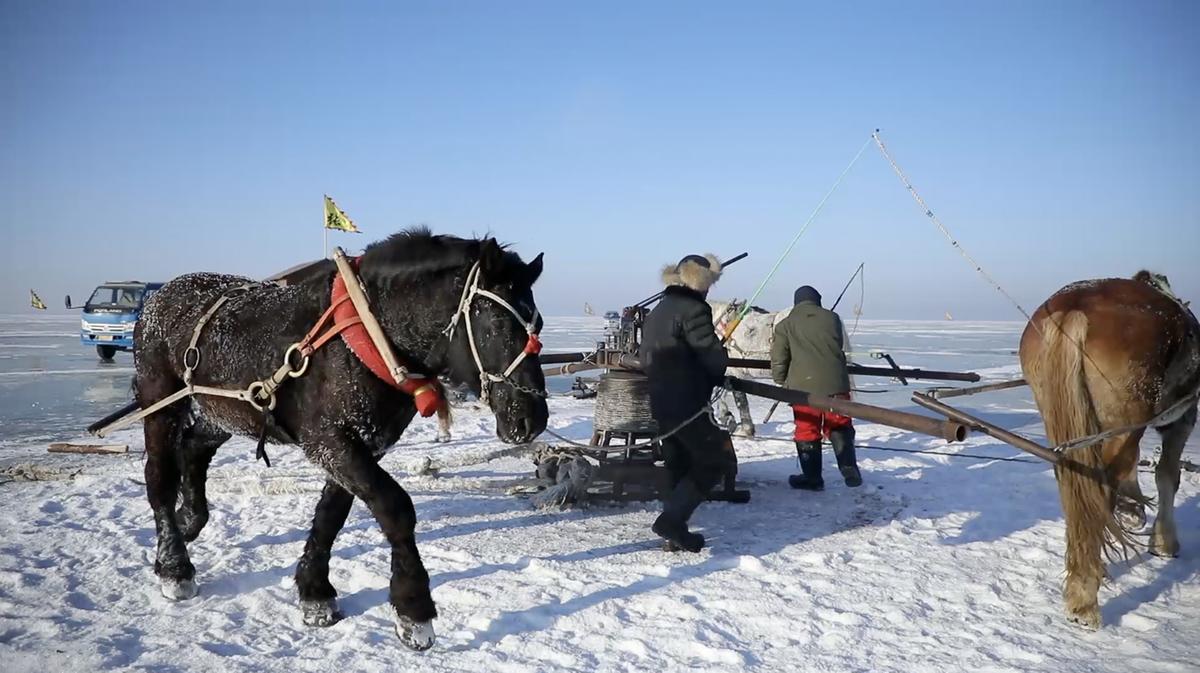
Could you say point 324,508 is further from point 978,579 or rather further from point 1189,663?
point 1189,663

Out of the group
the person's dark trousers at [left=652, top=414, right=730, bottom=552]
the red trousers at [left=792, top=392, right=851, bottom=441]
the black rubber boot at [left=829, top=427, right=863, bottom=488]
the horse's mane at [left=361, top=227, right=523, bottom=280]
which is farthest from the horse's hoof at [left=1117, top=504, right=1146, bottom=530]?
the horse's mane at [left=361, top=227, right=523, bottom=280]

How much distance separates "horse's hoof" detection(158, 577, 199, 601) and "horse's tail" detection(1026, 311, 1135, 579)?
4.39m

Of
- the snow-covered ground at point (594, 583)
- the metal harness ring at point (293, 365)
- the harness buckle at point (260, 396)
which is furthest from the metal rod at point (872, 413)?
the harness buckle at point (260, 396)

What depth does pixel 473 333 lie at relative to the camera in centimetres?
310

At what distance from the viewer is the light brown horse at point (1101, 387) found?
3676mm

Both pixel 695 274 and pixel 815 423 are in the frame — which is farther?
pixel 815 423

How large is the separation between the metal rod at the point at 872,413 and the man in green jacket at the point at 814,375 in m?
1.84

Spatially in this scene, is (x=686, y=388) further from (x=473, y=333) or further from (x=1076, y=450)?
(x=1076, y=450)

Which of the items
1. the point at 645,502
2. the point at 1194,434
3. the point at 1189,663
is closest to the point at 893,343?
the point at 1194,434

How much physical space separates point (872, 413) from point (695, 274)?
1.42m

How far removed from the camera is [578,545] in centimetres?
470

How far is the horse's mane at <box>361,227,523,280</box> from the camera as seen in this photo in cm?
321

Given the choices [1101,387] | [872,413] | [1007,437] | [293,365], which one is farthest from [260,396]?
[1101,387]

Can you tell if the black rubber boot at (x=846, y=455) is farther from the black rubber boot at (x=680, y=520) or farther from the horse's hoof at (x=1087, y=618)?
the horse's hoof at (x=1087, y=618)
